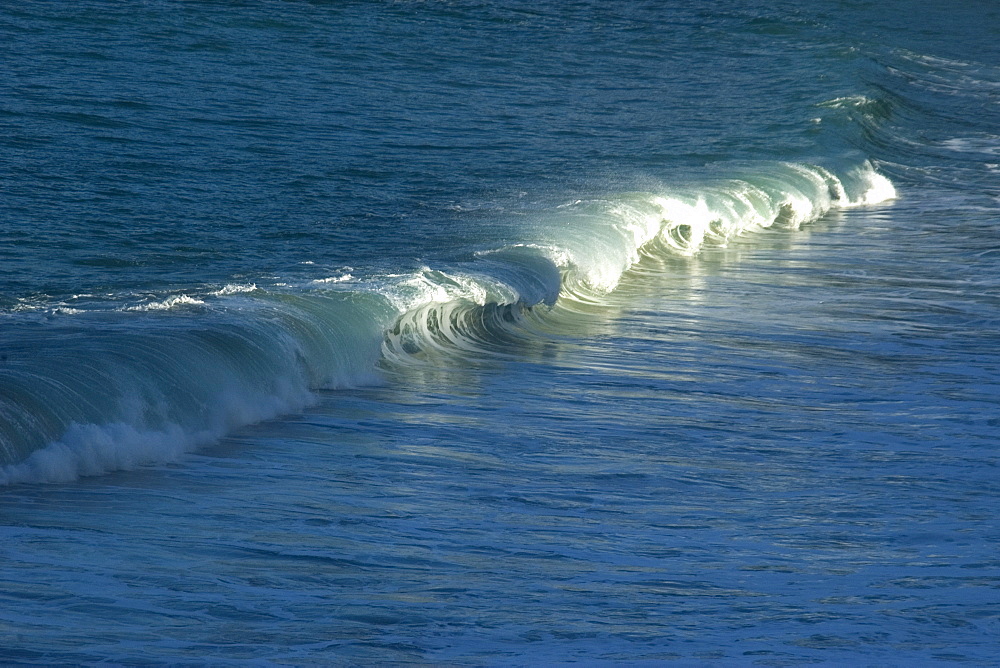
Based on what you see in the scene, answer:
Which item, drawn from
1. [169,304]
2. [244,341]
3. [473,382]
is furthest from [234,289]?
[473,382]

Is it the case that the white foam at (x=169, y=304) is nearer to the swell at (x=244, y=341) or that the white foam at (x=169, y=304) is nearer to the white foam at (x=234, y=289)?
the swell at (x=244, y=341)

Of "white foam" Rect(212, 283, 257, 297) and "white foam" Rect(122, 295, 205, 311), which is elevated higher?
"white foam" Rect(212, 283, 257, 297)

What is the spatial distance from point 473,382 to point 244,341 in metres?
1.22

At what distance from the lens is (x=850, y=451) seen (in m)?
6.66

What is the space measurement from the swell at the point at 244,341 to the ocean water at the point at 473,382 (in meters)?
0.03

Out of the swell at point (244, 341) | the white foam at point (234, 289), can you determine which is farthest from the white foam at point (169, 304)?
the white foam at point (234, 289)

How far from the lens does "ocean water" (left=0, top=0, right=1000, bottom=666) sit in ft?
15.5

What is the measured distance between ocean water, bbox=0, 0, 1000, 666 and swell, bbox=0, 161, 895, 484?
3cm

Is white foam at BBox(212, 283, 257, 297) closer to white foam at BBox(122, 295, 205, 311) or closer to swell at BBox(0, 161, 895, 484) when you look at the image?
swell at BBox(0, 161, 895, 484)

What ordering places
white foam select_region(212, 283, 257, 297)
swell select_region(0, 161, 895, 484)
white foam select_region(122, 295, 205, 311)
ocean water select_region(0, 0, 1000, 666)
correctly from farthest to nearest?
white foam select_region(212, 283, 257, 297), white foam select_region(122, 295, 205, 311), swell select_region(0, 161, 895, 484), ocean water select_region(0, 0, 1000, 666)

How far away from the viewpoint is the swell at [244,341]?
20.3ft

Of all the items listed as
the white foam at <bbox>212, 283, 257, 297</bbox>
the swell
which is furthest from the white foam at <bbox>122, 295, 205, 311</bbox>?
the white foam at <bbox>212, 283, 257, 297</bbox>

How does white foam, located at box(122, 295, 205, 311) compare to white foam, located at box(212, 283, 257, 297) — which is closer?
white foam, located at box(122, 295, 205, 311)

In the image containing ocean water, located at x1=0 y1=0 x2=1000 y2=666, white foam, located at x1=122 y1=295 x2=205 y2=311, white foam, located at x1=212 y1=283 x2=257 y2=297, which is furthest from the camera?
white foam, located at x1=212 y1=283 x2=257 y2=297
